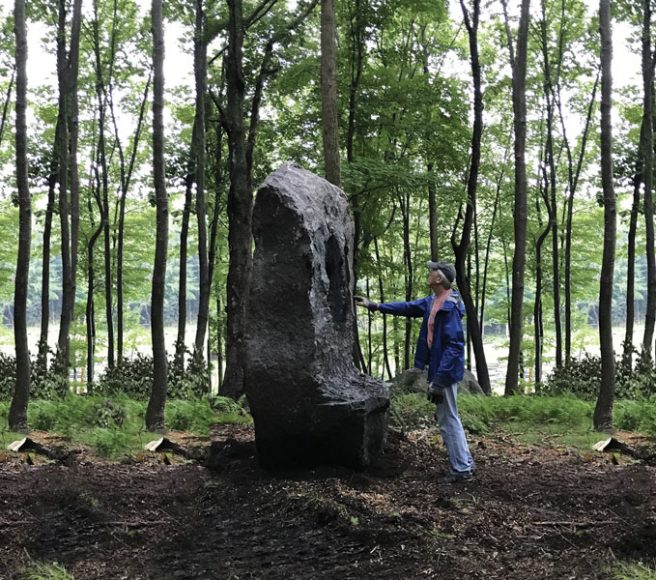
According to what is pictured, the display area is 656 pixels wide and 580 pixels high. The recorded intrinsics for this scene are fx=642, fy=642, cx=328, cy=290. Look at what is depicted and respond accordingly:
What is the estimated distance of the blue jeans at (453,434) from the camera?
21.3 ft

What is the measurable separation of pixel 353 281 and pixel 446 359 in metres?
2.03

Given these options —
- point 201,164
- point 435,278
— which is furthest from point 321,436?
point 201,164

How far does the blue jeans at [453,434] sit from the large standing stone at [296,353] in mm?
696

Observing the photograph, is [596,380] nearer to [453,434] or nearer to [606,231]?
[606,231]

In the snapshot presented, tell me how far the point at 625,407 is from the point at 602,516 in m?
5.06

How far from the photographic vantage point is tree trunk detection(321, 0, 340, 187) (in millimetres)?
10430

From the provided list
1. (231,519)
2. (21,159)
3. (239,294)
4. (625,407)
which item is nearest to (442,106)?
(239,294)

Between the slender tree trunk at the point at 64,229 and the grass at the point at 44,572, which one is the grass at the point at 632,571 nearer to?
the grass at the point at 44,572

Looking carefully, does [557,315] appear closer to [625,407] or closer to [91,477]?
[625,407]

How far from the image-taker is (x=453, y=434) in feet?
21.4

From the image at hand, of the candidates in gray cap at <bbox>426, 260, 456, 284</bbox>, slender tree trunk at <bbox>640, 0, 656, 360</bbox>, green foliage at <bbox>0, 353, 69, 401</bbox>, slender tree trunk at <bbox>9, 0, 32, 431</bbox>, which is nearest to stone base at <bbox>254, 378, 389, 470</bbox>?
gray cap at <bbox>426, 260, 456, 284</bbox>

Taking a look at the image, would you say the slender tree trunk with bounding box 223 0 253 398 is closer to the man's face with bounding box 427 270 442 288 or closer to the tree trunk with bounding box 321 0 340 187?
the tree trunk with bounding box 321 0 340 187

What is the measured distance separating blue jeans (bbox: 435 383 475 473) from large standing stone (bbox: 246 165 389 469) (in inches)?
27.4

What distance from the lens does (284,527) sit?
16.8 feet
